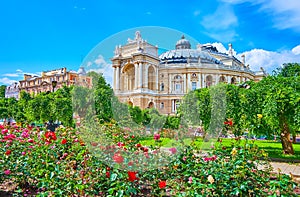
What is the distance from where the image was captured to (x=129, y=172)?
11.7 ft

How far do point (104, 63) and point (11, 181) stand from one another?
4726mm

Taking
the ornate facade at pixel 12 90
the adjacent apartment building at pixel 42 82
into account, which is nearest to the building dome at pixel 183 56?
the adjacent apartment building at pixel 42 82

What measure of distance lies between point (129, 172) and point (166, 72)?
1037 centimetres

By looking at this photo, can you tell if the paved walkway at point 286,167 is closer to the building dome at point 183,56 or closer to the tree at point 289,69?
the building dome at point 183,56

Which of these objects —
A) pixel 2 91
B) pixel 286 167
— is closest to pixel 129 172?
pixel 286 167

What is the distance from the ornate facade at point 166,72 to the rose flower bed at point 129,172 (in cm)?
123

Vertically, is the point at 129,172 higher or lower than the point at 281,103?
lower

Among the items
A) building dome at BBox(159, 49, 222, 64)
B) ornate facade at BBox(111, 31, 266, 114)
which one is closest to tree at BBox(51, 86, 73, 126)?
ornate facade at BBox(111, 31, 266, 114)

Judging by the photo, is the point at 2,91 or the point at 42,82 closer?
the point at 42,82

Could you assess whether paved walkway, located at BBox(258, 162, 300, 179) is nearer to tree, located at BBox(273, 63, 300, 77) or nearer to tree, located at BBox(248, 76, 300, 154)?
tree, located at BBox(248, 76, 300, 154)

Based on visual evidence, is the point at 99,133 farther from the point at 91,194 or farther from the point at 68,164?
the point at 91,194

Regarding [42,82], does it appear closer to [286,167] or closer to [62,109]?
[62,109]

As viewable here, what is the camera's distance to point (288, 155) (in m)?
13.6

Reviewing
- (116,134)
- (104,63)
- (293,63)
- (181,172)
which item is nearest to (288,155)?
(181,172)
